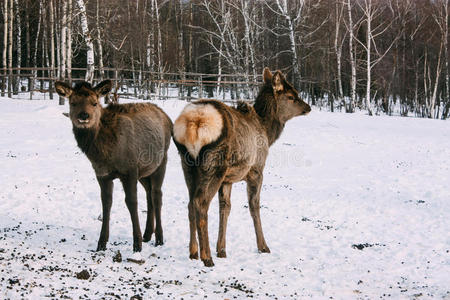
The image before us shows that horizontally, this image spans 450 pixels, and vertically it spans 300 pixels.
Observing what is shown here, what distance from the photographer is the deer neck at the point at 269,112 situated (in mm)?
7480

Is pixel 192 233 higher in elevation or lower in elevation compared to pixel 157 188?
lower

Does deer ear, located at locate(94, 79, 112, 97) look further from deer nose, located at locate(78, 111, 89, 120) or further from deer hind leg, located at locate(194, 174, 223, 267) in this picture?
deer hind leg, located at locate(194, 174, 223, 267)

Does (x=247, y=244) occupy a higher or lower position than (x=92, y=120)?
lower

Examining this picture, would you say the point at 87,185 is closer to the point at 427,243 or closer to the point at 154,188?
the point at 154,188

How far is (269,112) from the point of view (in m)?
7.50

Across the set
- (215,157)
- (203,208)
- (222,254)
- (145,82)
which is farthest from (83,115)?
(145,82)

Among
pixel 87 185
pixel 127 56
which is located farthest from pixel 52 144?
pixel 127 56

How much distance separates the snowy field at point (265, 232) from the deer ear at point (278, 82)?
2299 mm

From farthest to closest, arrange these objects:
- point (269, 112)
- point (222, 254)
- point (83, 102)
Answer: point (269, 112), point (222, 254), point (83, 102)

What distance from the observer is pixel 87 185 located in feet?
34.7

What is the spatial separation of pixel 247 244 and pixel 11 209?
4.18m

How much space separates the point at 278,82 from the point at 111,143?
2.68 meters

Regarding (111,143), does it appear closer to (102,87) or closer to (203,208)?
(102,87)

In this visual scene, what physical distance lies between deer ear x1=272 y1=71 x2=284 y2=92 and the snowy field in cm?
230
